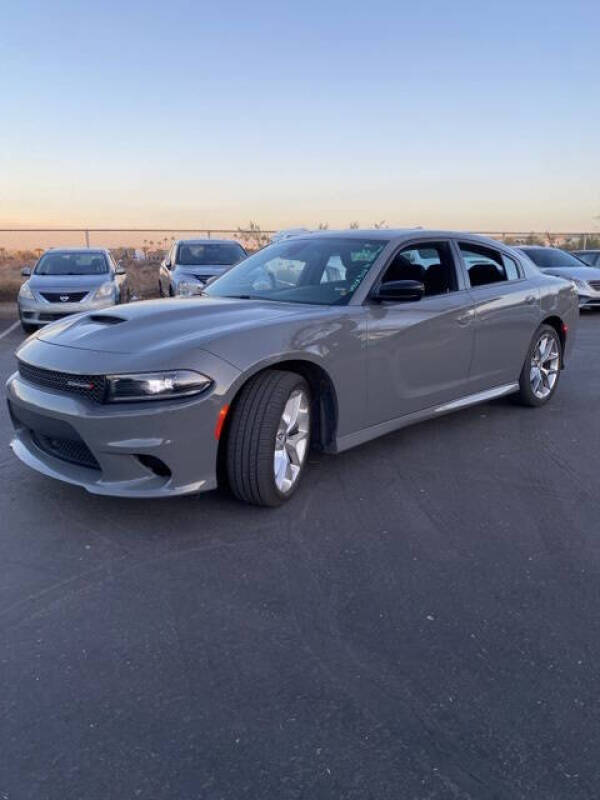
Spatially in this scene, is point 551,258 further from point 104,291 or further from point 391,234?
point 391,234

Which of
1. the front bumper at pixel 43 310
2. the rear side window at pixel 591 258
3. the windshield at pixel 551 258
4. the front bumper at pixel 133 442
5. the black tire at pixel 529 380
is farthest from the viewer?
the rear side window at pixel 591 258

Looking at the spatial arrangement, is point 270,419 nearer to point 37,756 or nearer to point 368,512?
point 368,512

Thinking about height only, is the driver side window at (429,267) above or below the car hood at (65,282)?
above

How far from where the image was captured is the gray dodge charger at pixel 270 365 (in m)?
3.34

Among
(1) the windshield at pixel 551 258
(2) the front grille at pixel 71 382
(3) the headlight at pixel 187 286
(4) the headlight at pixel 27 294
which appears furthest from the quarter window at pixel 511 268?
(1) the windshield at pixel 551 258

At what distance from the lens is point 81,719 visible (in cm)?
219

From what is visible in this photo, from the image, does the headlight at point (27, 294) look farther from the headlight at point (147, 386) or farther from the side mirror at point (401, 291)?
the headlight at point (147, 386)

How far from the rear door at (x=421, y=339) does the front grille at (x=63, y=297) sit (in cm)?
770

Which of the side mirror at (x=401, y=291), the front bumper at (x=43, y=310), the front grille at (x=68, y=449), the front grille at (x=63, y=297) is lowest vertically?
the front bumper at (x=43, y=310)

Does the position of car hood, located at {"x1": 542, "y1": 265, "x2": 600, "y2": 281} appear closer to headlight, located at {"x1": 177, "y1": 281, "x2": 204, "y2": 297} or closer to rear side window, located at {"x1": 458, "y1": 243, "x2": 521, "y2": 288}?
headlight, located at {"x1": 177, "y1": 281, "x2": 204, "y2": 297}

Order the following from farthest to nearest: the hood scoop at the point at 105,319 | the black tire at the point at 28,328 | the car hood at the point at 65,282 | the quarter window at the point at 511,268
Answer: the black tire at the point at 28,328 → the car hood at the point at 65,282 → the quarter window at the point at 511,268 → the hood scoop at the point at 105,319

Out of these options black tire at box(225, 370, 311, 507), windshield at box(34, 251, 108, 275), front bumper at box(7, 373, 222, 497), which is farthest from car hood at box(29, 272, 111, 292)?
black tire at box(225, 370, 311, 507)

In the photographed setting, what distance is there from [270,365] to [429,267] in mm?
2008

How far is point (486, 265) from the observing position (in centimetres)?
563
